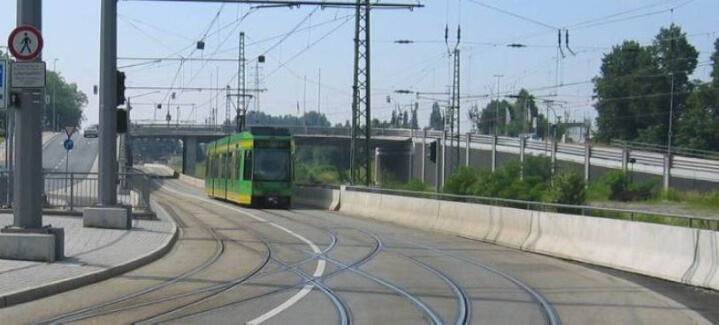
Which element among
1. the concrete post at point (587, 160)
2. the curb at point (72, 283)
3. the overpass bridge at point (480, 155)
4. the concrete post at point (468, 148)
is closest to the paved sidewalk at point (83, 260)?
the curb at point (72, 283)

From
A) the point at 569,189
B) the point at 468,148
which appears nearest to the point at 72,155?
the point at 468,148

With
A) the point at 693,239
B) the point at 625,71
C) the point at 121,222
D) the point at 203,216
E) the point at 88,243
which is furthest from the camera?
the point at 625,71

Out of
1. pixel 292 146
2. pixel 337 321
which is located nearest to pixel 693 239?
pixel 337 321

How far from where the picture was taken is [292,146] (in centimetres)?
4434

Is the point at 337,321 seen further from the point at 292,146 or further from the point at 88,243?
the point at 292,146

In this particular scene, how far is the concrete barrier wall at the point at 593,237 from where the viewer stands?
15914 millimetres

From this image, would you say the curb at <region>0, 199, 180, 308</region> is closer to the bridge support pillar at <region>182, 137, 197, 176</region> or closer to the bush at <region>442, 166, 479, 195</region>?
the bush at <region>442, 166, 479, 195</region>

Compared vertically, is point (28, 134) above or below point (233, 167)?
above

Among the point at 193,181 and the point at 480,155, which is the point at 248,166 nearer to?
the point at 480,155

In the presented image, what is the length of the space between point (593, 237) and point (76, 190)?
645 inches

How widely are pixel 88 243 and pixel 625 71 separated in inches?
4055

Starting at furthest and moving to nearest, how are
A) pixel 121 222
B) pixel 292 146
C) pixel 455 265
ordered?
pixel 292 146
pixel 121 222
pixel 455 265

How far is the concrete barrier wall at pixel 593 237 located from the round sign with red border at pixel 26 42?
37.0ft

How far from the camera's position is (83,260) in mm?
16875
